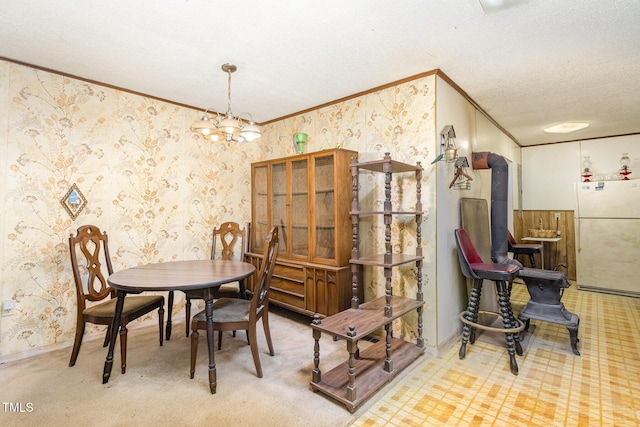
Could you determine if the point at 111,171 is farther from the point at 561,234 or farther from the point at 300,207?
the point at 561,234

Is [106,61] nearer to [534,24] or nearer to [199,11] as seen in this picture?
[199,11]

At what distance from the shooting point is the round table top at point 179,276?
2.07 metres

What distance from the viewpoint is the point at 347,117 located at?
11.0 feet

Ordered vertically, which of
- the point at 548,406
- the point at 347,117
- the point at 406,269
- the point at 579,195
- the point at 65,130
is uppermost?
the point at 347,117

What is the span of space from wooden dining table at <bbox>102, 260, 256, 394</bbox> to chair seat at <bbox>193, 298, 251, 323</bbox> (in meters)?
0.14

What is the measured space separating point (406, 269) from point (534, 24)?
206 cm

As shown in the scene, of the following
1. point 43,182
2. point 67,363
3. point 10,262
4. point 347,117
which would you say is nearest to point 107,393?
point 67,363

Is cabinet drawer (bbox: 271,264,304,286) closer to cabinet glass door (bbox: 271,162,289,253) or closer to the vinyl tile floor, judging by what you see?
cabinet glass door (bbox: 271,162,289,253)

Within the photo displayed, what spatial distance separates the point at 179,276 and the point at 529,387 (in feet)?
8.86

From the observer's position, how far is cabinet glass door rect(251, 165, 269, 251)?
3875mm

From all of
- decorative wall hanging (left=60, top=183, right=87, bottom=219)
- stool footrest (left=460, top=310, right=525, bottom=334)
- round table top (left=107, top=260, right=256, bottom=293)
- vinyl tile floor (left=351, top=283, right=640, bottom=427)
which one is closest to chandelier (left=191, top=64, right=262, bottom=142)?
round table top (left=107, top=260, right=256, bottom=293)

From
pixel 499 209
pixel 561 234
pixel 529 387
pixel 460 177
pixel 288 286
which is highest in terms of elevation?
pixel 460 177

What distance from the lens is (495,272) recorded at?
2535mm

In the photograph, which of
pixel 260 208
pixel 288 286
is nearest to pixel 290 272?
pixel 288 286
